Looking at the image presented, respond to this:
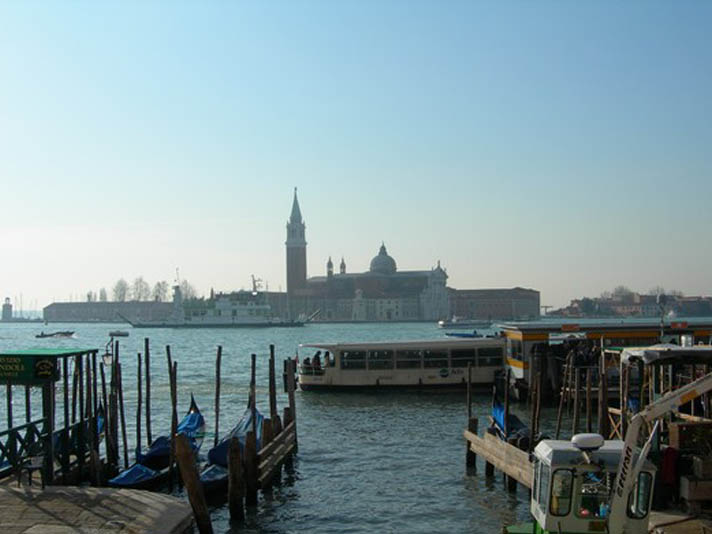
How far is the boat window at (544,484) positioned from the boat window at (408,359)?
2524 centimetres

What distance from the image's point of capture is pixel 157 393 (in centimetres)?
3791

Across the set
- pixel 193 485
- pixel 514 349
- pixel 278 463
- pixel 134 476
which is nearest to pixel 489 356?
pixel 514 349

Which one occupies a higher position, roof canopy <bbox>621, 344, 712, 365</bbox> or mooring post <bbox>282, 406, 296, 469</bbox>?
roof canopy <bbox>621, 344, 712, 365</bbox>

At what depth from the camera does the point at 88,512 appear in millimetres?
12336

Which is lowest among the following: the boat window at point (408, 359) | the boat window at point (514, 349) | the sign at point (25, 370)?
the boat window at point (408, 359)

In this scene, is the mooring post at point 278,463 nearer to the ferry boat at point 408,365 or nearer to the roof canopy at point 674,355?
the roof canopy at point 674,355

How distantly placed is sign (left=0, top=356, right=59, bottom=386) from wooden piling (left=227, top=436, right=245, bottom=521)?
3.44 m

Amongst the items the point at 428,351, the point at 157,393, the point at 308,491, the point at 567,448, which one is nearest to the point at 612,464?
the point at 567,448

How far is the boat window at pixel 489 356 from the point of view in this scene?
114ft

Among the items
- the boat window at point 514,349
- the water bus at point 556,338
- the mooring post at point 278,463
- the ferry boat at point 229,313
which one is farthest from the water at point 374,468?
the ferry boat at point 229,313

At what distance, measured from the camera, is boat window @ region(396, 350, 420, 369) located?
3516cm

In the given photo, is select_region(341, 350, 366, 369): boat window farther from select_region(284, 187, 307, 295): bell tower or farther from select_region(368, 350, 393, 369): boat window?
select_region(284, 187, 307, 295): bell tower

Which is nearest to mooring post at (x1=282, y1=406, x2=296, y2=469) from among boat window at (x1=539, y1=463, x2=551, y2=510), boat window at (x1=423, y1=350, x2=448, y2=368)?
boat window at (x1=539, y1=463, x2=551, y2=510)

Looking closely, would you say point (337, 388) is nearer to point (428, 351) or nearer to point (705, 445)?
point (428, 351)
